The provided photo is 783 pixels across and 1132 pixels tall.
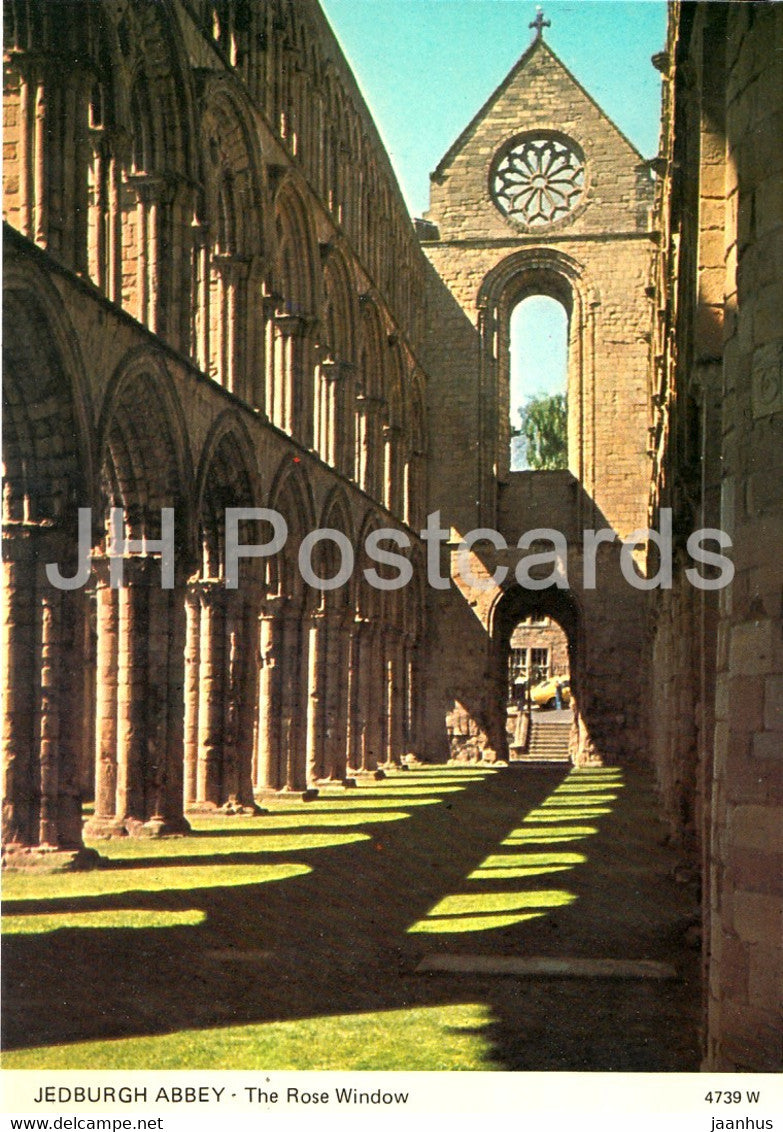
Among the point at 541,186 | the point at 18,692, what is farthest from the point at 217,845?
the point at 541,186

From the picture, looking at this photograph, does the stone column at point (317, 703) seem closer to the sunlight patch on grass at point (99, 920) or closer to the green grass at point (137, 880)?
the green grass at point (137, 880)

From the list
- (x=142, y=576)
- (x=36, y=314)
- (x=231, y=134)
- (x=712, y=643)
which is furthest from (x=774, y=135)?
(x=231, y=134)

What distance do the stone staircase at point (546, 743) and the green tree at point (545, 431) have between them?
14594mm

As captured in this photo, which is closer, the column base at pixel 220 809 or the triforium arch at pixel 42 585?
the triforium arch at pixel 42 585

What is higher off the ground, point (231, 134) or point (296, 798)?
point (231, 134)

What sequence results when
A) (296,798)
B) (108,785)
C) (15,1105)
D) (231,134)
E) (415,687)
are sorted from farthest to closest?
(415,687)
(296,798)
(231,134)
(108,785)
(15,1105)

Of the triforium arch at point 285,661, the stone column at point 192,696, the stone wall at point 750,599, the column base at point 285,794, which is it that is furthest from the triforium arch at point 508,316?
the stone wall at point 750,599

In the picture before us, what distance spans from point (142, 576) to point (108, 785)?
7.31 ft

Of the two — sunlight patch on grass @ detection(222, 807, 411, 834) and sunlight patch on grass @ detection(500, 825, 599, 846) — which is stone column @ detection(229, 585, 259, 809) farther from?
sunlight patch on grass @ detection(500, 825, 599, 846)

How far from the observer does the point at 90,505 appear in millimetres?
13344

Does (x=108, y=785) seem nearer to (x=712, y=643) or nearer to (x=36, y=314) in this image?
(x=36, y=314)

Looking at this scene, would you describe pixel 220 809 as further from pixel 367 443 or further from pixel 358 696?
pixel 367 443

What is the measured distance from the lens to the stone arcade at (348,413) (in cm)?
693

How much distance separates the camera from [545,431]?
5859cm
